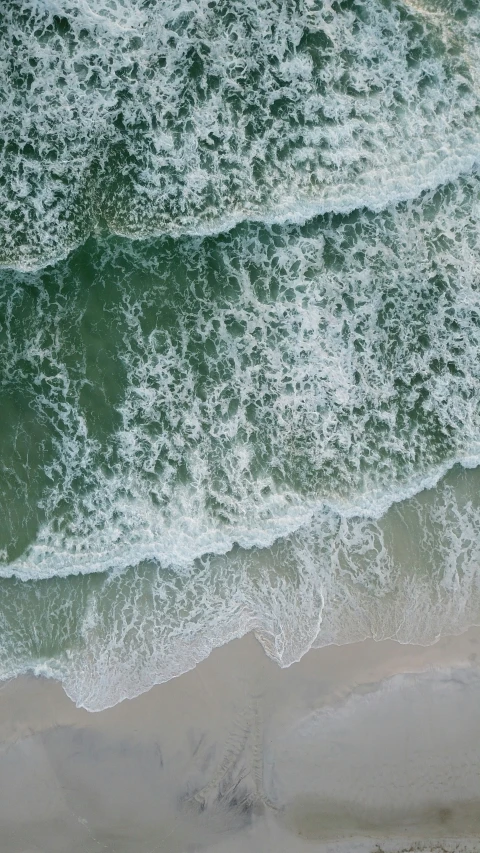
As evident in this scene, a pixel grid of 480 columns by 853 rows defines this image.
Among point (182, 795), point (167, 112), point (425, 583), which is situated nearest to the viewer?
point (182, 795)

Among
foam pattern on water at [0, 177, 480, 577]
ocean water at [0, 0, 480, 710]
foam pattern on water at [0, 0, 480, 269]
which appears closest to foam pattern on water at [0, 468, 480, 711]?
ocean water at [0, 0, 480, 710]

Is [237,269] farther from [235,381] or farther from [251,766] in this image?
[251,766]

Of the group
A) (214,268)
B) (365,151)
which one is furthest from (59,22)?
(365,151)

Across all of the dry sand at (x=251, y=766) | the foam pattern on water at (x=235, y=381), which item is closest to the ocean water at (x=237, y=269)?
the foam pattern on water at (x=235, y=381)

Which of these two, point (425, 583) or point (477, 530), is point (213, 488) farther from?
point (477, 530)

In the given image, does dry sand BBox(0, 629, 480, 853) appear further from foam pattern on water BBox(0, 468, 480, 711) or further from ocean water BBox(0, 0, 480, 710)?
ocean water BBox(0, 0, 480, 710)

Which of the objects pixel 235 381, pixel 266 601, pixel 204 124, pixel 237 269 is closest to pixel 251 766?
pixel 266 601

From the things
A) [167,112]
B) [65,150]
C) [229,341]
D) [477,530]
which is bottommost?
[477,530]
